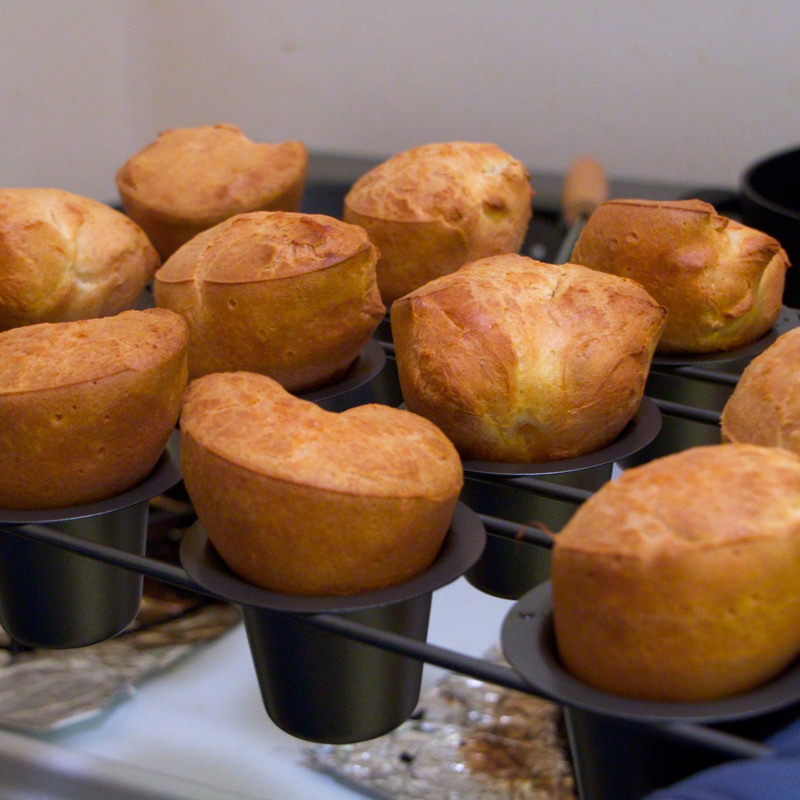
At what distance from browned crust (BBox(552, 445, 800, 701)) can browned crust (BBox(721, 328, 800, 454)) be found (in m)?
0.11

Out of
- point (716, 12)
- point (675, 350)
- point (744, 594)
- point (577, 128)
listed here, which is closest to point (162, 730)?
point (675, 350)

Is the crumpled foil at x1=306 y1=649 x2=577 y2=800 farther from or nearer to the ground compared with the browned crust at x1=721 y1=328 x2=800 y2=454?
nearer to the ground

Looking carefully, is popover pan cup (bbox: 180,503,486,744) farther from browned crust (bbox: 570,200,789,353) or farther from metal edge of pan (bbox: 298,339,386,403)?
browned crust (bbox: 570,200,789,353)

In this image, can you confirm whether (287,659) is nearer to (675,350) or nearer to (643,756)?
(643,756)

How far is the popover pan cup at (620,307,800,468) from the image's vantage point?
0.96 meters

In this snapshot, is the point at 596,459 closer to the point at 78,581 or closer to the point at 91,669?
the point at 78,581

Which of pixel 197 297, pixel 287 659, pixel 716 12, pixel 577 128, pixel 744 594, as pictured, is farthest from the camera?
pixel 577 128

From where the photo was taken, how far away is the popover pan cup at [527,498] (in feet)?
2.65

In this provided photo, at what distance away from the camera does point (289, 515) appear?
0.65 m

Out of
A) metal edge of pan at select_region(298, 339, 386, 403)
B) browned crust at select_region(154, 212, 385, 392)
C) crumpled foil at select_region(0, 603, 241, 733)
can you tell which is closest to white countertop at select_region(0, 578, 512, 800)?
crumpled foil at select_region(0, 603, 241, 733)

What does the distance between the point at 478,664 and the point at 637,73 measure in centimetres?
195

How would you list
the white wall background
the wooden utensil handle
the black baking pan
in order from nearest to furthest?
the black baking pan < the wooden utensil handle < the white wall background

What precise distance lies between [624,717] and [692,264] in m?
0.52

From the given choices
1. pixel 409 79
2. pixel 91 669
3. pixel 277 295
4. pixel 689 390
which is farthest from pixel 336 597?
pixel 409 79
